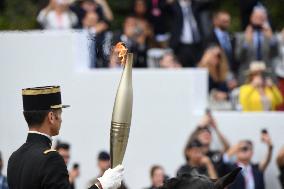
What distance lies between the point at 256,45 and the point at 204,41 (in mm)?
776

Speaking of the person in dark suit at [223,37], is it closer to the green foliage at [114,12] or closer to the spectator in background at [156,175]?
the green foliage at [114,12]

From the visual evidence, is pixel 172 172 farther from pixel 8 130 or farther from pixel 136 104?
pixel 8 130

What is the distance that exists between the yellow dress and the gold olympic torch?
7.99m

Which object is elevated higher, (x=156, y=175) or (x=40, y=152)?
(x=40, y=152)

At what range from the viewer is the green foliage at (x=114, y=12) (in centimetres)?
1620

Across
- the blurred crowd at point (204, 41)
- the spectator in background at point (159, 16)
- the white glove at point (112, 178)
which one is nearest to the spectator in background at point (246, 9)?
the blurred crowd at point (204, 41)

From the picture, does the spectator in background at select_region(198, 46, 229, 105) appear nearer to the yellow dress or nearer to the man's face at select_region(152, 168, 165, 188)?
the yellow dress

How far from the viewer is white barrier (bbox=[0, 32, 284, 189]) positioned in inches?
576

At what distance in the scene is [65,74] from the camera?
15.2 meters

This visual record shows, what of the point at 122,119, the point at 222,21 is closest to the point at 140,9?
the point at 222,21

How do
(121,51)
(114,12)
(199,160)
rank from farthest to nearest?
(114,12), (199,160), (121,51)

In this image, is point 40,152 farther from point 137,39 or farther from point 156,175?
point 137,39

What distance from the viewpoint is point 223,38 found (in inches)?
631

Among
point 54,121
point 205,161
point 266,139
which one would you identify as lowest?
point 205,161
